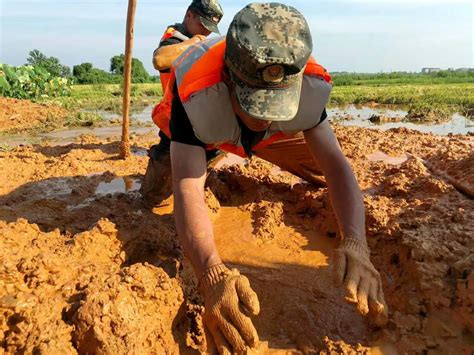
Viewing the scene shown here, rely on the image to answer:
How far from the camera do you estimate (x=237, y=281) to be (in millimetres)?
1545

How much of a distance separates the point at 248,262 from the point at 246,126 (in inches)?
34.9

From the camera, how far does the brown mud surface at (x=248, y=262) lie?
166 cm

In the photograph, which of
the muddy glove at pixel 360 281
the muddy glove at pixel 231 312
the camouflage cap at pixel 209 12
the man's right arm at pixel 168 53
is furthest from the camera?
the camouflage cap at pixel 209 12

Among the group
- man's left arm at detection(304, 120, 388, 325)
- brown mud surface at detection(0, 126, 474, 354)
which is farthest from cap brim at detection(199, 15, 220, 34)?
man's left arm at detection(304, 120, 388, 325)

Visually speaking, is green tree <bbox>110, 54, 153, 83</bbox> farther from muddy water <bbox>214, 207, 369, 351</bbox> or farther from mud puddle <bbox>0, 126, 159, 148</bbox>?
muddy water <bbox>214, 207, 369, 351</bbox>

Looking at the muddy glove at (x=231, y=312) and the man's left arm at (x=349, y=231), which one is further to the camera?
the man's left arm at (x=349, y=231)

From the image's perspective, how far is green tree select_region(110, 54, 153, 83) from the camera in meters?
36.9

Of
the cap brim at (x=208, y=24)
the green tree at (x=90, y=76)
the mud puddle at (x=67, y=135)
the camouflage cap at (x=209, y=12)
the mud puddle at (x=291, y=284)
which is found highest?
the camouflage cap at (x=209, y=12)

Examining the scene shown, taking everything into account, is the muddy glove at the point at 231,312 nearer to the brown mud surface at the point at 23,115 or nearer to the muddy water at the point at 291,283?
the muddy water at the point at 291,283

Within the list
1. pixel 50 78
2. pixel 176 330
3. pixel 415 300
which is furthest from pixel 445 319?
pixel 50 78

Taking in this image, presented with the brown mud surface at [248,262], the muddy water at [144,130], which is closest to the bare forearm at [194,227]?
the brown mud surface at [248,262]

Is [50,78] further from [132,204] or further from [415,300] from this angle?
[415,300]

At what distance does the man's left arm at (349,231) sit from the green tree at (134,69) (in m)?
36.0

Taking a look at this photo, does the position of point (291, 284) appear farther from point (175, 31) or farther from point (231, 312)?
point (175, 31)
